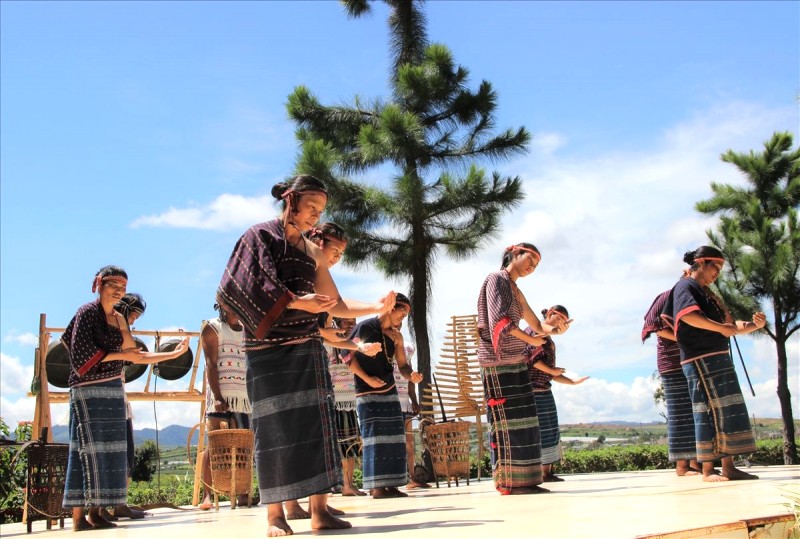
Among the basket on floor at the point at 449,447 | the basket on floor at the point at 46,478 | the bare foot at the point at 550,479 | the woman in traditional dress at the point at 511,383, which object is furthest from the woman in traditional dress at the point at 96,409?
the bare foot at the point at 550,479

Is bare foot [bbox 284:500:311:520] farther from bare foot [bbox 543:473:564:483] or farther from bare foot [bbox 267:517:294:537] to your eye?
bare foot [bbox 543:473:564:483]

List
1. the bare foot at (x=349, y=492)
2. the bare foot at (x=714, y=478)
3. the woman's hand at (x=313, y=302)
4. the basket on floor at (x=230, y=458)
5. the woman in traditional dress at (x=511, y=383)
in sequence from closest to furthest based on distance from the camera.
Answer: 1. the woman's hand at (x=313, y=302)
2. the woman in traditional dress at (x=511, y=383)
3. the bare foot at (x=714, y=478)
4. the basket on floor at (x=230, y=458)
5. the bare foot at (x=349, y=492)

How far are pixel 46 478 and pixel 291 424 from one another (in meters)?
3.03

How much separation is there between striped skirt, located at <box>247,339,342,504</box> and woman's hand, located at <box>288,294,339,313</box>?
0.95ft

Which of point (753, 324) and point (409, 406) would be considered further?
point (409, 406)

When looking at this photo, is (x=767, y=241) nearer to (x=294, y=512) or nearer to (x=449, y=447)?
(x=449, y=447)

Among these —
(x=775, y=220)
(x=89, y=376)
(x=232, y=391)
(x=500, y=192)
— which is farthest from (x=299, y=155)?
(x=775, y=220)

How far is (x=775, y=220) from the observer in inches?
723

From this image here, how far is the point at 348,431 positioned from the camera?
800cm

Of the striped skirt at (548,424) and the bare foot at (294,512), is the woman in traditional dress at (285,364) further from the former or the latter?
the striped skirt at (548,424)

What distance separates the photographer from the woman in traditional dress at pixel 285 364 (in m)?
3.50

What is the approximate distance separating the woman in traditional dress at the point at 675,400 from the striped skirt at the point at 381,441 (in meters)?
2.34

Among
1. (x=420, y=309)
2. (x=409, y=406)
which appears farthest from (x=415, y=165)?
(x=409, y=406)

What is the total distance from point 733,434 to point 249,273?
403 centimetres
